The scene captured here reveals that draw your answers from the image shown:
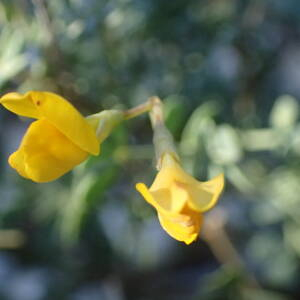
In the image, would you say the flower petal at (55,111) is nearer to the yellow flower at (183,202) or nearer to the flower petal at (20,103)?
the flower petal at (20,103)

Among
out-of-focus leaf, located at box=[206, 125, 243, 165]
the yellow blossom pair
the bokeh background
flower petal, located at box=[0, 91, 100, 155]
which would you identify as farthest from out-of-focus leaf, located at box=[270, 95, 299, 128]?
flower petal, located at box=[0, 91, 100, 155]

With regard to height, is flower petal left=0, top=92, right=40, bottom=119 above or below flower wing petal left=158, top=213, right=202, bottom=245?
above

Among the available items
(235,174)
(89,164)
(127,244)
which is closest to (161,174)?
(89,164)

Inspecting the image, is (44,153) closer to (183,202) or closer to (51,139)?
(51,139)

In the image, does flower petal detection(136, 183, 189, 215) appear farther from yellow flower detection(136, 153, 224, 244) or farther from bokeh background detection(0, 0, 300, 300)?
bokeh background detection(0, 0, 300, 300)

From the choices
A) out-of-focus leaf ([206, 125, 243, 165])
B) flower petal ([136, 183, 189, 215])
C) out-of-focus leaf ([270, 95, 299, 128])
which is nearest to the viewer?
flower petal ([136, 183, 189, 215])

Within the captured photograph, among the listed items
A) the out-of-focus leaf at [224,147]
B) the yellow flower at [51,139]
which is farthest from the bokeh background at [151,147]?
the yellow flower at [51,139]

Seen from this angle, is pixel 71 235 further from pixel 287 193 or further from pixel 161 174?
pixel 161 174

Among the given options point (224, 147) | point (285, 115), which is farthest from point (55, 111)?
point (285, 115)
